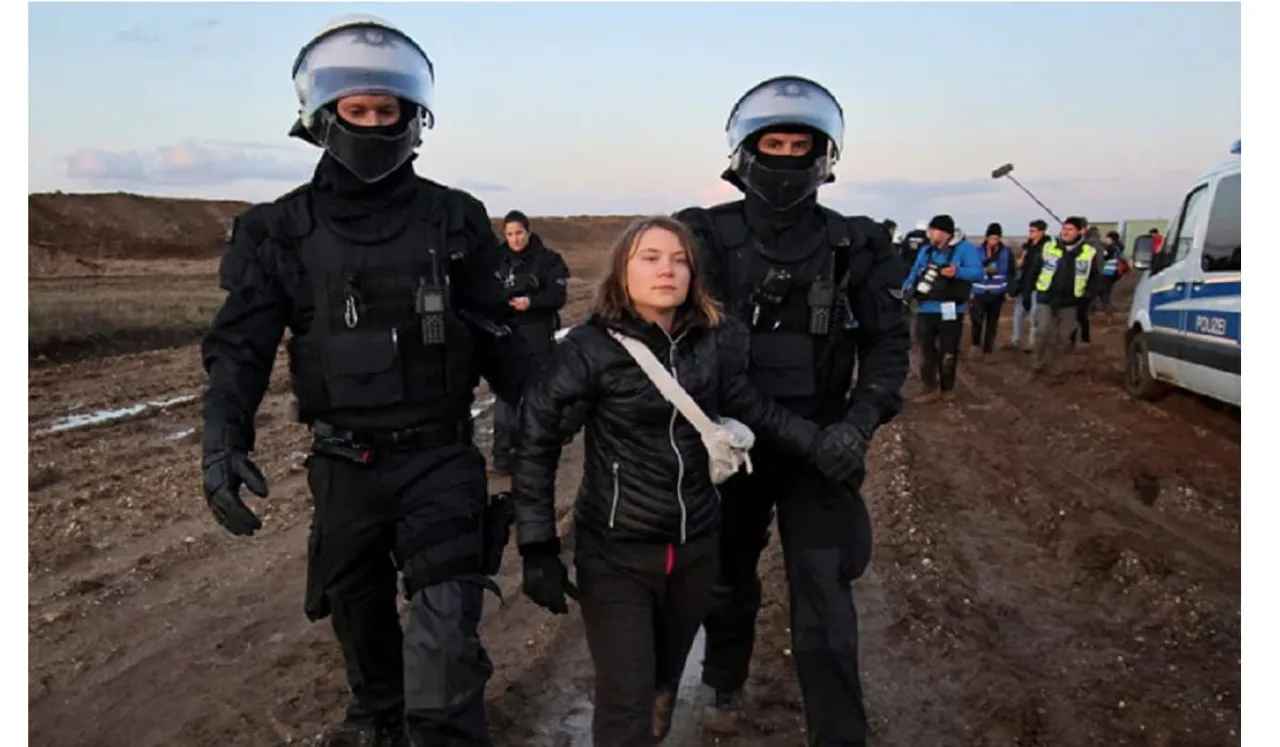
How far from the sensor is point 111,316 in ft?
55.2

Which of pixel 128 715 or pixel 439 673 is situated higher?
pixel 439 673

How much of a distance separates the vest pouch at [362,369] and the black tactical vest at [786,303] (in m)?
1.08

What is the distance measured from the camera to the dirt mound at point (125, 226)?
37438mm

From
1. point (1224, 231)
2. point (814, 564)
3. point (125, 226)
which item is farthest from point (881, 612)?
point (125, 226)

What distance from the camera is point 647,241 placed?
3.16m

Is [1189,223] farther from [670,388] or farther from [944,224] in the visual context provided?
[670,388]

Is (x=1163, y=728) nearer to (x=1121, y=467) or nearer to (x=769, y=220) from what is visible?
(x=769, y=220)

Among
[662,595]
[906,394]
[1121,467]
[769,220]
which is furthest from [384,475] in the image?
[906,394]

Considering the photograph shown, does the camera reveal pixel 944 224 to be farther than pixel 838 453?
Yes

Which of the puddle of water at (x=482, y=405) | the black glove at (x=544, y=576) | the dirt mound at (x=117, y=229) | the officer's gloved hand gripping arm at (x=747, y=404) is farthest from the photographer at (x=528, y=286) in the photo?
the dirt mound at (x=117, y=229)

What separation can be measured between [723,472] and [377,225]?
1.36 m

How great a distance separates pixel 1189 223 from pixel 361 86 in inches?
322

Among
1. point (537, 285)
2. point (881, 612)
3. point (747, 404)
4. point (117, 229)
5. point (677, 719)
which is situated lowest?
point (677, 719)

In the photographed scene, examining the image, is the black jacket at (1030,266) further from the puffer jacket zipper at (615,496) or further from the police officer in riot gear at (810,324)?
the puffer jacket zipper at (615,496)
